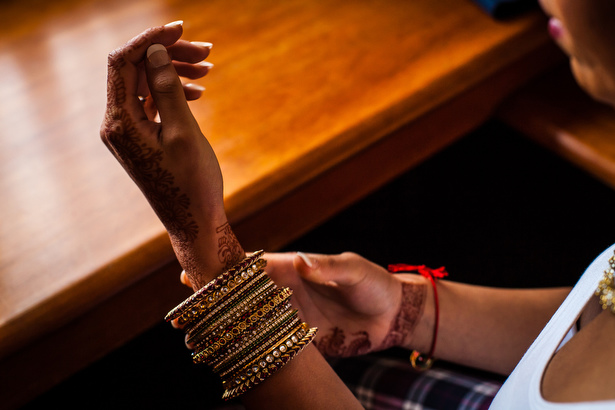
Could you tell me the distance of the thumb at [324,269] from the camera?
2.02 ft

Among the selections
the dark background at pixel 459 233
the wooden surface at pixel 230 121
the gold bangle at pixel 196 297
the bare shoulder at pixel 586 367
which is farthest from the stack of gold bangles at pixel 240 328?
the dark background at pixel 459 233

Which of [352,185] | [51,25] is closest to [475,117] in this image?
[352,185]

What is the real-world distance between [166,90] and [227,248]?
0.60ft

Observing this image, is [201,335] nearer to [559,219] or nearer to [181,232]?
[181,232]

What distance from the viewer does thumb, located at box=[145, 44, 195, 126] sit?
0.52 meters

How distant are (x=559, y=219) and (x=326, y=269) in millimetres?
983

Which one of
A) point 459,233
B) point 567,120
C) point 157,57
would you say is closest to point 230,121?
point 157,57

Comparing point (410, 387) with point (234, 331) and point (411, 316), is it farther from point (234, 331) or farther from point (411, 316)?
point (234, 331)

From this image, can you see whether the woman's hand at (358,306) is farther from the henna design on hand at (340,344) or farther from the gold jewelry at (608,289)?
the gold jewelry at (608,289)

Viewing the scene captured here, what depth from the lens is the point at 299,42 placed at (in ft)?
3.10

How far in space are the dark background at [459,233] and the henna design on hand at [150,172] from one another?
71 centimetres

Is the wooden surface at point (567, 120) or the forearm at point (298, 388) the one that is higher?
the forearm at point (298, 388)

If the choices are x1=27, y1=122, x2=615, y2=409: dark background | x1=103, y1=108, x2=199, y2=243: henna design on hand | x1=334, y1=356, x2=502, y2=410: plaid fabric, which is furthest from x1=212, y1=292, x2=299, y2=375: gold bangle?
x1=27, y1=122, x2=615, y2=409: dark background

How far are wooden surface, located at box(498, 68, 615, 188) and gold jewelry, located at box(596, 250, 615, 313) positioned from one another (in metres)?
0.48
